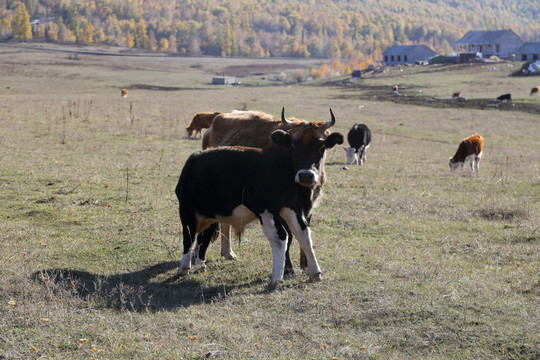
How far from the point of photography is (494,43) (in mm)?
147125

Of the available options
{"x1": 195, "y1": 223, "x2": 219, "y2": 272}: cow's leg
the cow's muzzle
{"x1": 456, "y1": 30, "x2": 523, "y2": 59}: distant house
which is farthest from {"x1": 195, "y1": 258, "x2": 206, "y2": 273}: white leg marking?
{"x1": 456, "y1": 30, "x2": 523, "y2": 59}: distant house

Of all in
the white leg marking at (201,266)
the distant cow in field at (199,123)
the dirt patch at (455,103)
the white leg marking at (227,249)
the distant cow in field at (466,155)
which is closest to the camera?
the white leg marking at (201,266)

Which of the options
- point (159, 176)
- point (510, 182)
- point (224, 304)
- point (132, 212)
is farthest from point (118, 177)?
point (510, 182)

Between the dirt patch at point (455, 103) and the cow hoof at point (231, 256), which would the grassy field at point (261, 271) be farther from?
the dirt patch at point (455, 103)

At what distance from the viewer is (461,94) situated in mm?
68688

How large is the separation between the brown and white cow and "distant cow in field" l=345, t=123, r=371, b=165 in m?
13.5

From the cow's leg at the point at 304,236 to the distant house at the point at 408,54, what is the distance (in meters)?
154

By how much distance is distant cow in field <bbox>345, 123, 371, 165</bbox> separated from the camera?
2492 cm

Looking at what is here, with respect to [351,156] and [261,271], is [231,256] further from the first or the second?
[351,156]

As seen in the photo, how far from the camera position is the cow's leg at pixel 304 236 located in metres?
9.01

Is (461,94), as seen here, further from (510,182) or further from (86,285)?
(86,285)

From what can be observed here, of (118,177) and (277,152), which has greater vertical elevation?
(277,152)

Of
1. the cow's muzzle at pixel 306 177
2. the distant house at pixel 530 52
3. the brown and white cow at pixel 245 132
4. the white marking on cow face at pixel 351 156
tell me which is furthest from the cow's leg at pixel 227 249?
the distant house at pixel 530 52

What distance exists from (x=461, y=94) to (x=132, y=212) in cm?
6129
